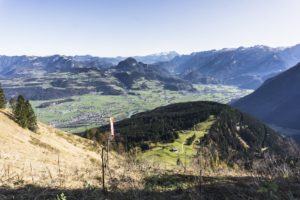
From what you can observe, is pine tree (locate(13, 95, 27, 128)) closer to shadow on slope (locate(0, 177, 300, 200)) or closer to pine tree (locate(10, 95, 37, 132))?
pine tree (locate(10, 95, 37, 132))

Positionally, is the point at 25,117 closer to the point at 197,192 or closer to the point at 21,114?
the point at 21,114

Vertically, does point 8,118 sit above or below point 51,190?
below

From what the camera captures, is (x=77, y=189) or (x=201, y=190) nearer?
(x=201, y=190)

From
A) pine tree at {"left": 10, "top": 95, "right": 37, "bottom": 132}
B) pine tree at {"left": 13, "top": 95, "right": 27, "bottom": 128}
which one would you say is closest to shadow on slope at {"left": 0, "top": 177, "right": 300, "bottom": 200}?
pine tree at {"left": 13, "top": 95, "right": 27, "bottom": 128}

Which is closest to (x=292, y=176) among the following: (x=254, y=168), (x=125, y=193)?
(x=254, y=168)

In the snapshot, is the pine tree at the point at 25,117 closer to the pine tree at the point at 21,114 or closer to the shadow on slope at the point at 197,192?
the pine tree at the point at 21,114

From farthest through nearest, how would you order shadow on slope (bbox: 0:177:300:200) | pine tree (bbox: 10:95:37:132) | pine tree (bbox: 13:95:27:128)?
1. pine tree (bbox: 10:95:37:132)
2. pine tree (bbox: 13:95:27:128)
3. shadow on slope (bbox: 0:177:300:200)

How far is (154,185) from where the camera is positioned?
420 inches

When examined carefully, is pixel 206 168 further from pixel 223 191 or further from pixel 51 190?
pixel 51 190

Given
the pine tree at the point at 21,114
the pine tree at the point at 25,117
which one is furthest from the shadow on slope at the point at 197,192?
the pine tree at the point at 25,117

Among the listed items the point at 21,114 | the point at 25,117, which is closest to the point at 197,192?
the point at 25,117

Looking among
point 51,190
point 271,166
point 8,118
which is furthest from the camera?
point 8,118

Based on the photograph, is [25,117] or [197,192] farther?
[25,117]

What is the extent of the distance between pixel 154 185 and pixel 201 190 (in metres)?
1.60
